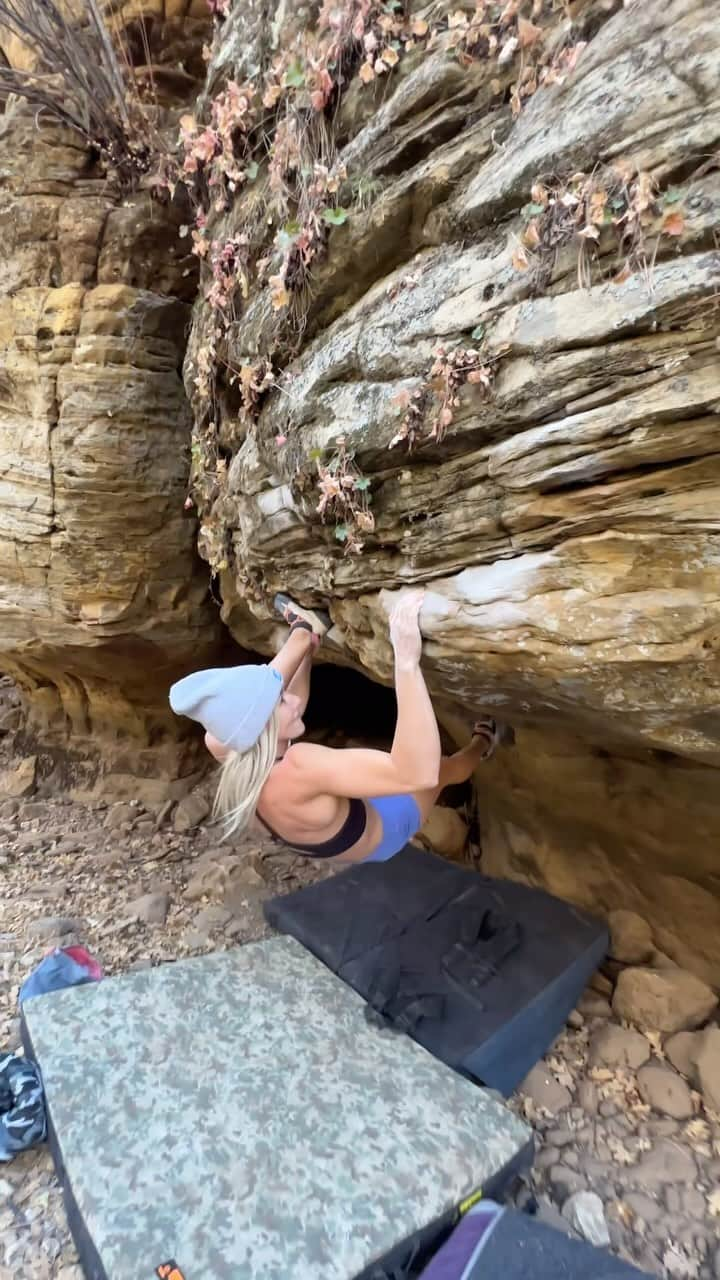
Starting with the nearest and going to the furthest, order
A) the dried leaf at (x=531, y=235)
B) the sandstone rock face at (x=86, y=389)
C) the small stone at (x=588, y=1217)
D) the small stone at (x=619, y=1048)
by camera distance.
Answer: the dried leaf at (x=531, y=235) < the small stone at (x=588, y=1217) < the small stone at (x=619, y=1048) < the sandstone rock face at (x=86, y=389)

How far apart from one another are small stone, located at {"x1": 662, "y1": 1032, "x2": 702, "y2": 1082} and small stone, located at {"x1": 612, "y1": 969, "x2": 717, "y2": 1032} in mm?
64

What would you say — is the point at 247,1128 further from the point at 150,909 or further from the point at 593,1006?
the point at 150,909

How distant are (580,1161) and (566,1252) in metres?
0.67

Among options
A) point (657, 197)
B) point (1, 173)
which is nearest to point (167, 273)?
point (1, 173)

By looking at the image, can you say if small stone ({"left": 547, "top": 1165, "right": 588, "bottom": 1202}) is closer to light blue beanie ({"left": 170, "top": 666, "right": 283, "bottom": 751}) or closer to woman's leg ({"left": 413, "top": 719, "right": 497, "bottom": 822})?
woman's leg ({"left": 413, "top": 719, "right": 497, "bottom": 822})

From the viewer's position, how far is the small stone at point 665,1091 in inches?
103

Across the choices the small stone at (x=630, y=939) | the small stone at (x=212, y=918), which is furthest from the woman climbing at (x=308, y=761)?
the small stone at (x=212, y=918)

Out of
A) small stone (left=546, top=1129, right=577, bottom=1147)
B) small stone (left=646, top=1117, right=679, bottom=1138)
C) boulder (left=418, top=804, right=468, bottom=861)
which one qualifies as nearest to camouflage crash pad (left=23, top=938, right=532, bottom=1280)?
small stone (left=546, top=1129, right=577, bottom=1147)

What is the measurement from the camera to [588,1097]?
2719 mm

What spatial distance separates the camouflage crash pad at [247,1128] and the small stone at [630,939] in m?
1.22

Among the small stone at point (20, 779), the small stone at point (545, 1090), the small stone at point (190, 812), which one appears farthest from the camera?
the small stone at point (20, 779)

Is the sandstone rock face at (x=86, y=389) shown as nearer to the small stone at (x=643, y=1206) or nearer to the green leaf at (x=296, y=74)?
the green leaf at (x=296, y=74)

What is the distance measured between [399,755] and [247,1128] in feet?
4.79

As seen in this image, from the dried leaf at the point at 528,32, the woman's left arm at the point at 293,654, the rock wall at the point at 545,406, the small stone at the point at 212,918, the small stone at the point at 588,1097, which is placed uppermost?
the dried leaf at the point at 528,32
